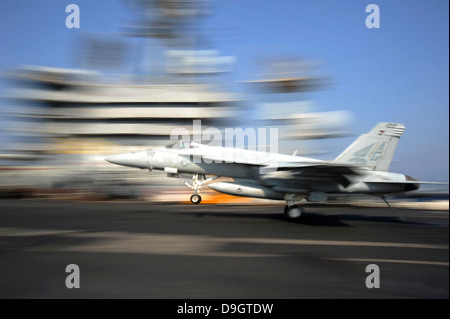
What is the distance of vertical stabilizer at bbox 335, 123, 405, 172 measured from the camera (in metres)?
12.3

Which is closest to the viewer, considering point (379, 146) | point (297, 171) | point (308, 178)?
point (297, 171)

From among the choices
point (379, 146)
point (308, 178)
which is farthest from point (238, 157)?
point (379, 146)

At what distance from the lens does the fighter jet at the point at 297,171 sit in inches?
462

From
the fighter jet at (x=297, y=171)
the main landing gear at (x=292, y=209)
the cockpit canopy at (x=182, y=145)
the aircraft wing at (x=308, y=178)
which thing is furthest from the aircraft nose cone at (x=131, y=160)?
the main landing gear at (x=292, y=209)

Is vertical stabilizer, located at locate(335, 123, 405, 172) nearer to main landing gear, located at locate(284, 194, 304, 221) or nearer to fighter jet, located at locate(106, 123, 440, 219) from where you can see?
fighter jet, located at locate(106, 123, 440, 219)

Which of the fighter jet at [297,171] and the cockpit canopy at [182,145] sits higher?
the cockpit canopy at [182,145]

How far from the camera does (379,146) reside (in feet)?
40.4

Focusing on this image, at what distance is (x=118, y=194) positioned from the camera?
25922mm

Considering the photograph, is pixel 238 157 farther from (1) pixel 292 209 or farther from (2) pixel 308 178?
(1) pixel 292 209

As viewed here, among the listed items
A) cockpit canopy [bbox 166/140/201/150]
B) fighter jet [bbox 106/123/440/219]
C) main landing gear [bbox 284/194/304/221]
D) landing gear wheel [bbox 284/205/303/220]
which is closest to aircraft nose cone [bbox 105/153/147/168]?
fighter jet [bbox 106/123/440/219]

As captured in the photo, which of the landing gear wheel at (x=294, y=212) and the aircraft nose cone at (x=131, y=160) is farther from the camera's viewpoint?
the aircraft nose cone at (x=131, y=160)

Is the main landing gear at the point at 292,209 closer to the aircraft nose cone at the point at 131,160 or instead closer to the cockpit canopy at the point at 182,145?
the cockpit canopy at the point at 182,145

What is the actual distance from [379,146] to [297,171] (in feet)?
11.6
